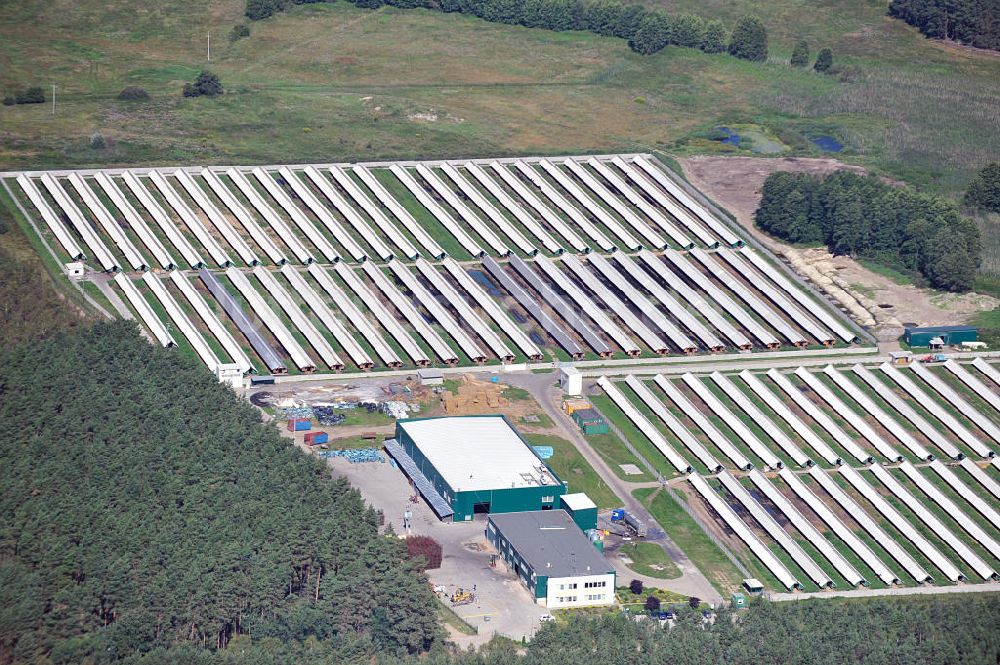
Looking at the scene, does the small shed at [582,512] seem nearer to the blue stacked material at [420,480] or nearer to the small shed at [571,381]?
the blue stacked material at [420,480]

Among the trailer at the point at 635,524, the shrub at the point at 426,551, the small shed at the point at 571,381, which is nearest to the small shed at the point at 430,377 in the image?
the small shed at the point at 571,381

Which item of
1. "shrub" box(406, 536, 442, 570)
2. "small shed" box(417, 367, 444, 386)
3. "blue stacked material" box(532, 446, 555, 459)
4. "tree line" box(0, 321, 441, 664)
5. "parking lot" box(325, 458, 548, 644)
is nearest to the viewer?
"tree line" box(0, 321, 441, 664)

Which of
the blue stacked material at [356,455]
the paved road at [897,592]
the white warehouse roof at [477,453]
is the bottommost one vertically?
the paved road at [897,592]

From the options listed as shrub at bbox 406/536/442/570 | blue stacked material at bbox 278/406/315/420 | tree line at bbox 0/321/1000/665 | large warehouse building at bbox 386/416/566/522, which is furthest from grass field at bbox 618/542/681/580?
blue stacked material at bbox 278/406/315/420

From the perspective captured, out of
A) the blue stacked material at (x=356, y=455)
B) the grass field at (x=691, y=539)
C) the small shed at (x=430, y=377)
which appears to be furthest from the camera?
the small shed at (x=430, y=377)

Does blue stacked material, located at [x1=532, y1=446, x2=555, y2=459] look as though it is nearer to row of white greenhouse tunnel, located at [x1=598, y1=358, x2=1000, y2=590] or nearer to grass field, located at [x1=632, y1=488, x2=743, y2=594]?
grass field, located at [x1=632, y1=488, x2=743, y2=594]

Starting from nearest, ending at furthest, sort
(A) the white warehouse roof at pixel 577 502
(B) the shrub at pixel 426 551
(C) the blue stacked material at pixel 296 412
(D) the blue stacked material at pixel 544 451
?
1. (B) the shrub at pixel 426 551
2. (A) the white warehouse roof at pixel 577 502
3. (D) the blue stacked material at pixel 544 451
4. (C) the blue stacked material at pixel 296 412
